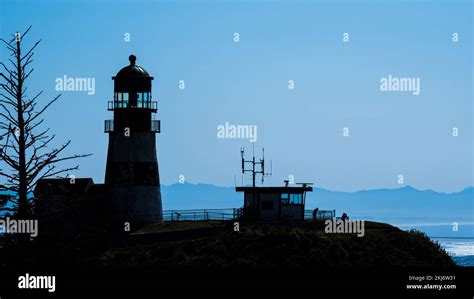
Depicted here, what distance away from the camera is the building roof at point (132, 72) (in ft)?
226

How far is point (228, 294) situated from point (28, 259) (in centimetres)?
724

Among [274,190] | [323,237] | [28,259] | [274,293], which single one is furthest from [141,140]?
[274,293]

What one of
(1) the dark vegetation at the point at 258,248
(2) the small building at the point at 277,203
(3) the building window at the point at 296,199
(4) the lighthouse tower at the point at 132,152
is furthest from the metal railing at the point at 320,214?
(4) the lighthouse tower at the point at 132,152

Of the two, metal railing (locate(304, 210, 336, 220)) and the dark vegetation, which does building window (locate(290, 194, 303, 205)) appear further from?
metal railing (locate(304, 210, 336, 220))

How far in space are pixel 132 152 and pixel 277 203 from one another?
1051 centimetres

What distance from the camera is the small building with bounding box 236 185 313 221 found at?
2712 inches

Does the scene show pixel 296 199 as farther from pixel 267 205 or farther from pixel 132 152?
pixel 132 152

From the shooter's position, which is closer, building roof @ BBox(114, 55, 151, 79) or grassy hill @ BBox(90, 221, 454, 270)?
grassy hill @ BBox(90, 221, 454, 270)

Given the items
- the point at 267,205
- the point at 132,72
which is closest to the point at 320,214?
the point at 267,205

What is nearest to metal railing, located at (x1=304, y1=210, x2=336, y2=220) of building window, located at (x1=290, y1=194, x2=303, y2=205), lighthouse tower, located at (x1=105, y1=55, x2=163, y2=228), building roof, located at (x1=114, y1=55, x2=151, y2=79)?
building window, located at (x1=290, y1=194, x2=303, y2=205)

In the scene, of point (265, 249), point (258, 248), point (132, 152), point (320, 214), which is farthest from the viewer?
point (320, 214)

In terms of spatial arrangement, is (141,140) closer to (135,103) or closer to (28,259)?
(135,103)

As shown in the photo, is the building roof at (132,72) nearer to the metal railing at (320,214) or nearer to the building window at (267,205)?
the building window at (267,205)

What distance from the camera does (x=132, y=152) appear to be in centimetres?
6856
